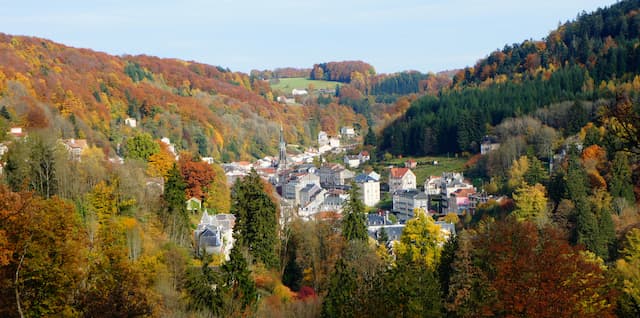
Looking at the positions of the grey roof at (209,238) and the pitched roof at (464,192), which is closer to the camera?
the grey roof at (209,238)

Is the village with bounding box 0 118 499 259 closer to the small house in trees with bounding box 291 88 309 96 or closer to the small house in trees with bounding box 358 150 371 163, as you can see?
the small house in trees with bounding box 358 150 371 163

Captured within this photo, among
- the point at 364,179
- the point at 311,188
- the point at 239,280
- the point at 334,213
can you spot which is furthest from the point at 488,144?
the point at 239,280

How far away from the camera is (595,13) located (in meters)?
95.6

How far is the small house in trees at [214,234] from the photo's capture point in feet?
104

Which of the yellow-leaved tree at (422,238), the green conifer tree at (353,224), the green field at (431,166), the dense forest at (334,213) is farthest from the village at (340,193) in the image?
the green conifer tree at (353,224)

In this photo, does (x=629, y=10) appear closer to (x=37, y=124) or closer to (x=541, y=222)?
(x=541, y=222)

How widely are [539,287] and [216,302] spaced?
10179 mm

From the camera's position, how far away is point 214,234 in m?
32.8

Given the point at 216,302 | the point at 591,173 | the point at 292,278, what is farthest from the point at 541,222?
the point at 216,302

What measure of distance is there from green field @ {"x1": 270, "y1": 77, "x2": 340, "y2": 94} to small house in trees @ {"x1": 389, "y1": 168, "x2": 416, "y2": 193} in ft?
362

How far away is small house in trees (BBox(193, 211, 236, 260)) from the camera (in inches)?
1250

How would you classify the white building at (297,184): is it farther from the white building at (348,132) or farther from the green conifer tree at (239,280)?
the white building at (348,132)

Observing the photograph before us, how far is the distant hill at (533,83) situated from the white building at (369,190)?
1257 centimetres

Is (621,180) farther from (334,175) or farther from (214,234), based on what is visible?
(334,175)
